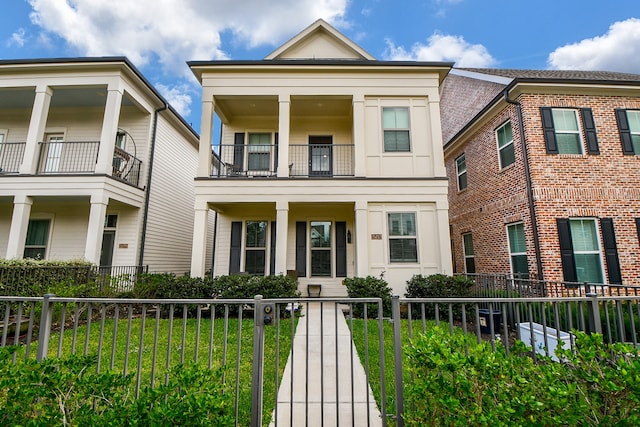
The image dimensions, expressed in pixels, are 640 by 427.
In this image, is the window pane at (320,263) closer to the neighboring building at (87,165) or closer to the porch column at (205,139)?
the porch column at (205,139)

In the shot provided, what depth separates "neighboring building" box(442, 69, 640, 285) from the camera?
28.0 feet

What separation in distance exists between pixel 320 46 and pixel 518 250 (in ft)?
33.4

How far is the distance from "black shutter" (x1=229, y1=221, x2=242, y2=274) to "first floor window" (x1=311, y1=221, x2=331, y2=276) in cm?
275

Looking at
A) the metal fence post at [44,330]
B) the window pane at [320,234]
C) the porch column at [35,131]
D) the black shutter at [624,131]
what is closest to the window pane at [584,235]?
the black shutter at [624,131]

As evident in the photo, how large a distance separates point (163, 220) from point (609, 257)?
15837 mm

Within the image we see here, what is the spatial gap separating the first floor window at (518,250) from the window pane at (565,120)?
10.7 feet

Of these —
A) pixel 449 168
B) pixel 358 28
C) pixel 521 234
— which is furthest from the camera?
pixel 358 28

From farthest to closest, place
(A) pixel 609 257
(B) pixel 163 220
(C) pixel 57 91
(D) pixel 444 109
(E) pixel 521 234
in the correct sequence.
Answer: (D) pixel 444 109 < (B) pixel 163 220 < (C) pixel 57 91 < (E) pixel 521 234 < (A) pixel 609 257

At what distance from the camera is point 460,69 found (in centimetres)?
1454

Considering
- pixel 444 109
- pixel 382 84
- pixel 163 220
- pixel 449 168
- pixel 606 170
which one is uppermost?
pixel 444 109

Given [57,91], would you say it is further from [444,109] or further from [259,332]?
[444,109]

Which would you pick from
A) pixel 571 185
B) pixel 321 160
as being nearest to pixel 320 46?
pixel 321 160

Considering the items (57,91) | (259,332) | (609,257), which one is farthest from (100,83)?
(609,257)

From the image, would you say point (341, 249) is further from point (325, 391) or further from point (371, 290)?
point (325, 391)
